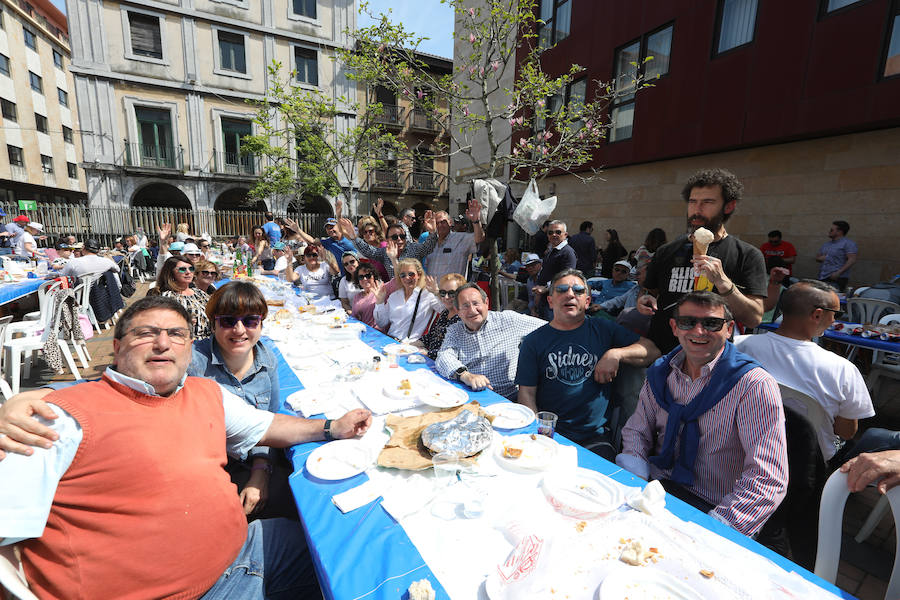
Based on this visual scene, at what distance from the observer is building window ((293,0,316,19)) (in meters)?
21.6

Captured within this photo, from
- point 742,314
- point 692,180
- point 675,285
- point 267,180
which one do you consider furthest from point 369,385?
point 267,180

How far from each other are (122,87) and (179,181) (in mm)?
4733

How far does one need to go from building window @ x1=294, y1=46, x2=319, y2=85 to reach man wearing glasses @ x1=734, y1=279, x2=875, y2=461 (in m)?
25.7

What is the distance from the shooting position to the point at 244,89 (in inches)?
828

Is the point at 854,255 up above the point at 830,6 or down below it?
below

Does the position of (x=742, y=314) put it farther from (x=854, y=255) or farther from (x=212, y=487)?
(x=854, y=255)

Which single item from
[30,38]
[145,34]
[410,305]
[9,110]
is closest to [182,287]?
[410,305]

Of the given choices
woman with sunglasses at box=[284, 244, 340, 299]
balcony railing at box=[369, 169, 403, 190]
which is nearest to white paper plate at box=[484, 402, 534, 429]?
woman with sunglasses at box=[284, 244, 340, 299]

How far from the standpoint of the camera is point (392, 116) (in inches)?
1016

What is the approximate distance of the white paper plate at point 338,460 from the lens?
1848 mm

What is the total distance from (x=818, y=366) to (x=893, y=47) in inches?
300

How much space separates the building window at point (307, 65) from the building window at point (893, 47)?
23760 mm

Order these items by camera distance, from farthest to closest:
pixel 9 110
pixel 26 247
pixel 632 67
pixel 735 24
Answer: pixel 9 110 < pixel 26 247 < pixel 632 67 < pixel 735 24

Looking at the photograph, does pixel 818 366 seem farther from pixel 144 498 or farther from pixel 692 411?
pixel 144 498
